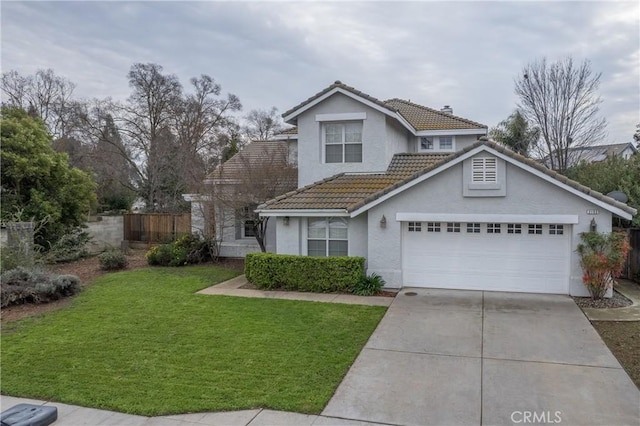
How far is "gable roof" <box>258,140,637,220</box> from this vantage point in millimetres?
11815

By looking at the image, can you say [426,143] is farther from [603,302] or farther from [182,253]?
[182,253]

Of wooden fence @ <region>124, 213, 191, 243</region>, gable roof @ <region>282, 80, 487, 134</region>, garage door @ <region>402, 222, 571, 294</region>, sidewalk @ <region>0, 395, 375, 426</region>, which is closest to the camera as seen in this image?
sidewalk @ <region>0, 395, 375, 426</region>

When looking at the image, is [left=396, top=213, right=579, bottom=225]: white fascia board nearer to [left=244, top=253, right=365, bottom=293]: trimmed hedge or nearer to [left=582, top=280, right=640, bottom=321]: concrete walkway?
[left=244, top=253, right=365, bottom=293]: trimmed hedge

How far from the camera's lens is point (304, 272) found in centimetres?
1349

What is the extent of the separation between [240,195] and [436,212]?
307 inches

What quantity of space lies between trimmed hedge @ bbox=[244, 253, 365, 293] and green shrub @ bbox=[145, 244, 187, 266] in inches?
216

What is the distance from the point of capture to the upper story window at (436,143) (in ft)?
63.0

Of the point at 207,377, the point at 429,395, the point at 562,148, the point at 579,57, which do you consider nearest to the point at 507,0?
the point at 429,395

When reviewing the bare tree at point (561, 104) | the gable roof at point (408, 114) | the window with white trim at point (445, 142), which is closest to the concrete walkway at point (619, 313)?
the gable roof at point (408, 114)

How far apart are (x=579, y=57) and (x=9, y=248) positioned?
98.6 feet

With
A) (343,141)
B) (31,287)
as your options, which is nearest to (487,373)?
(343,141)

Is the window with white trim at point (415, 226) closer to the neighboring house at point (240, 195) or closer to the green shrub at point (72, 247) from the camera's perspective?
the neighboring house at point (240, 195)

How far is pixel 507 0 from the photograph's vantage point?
1213cm

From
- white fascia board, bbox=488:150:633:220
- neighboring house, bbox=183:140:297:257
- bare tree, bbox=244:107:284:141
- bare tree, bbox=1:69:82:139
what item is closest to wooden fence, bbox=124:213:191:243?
neighboring house, bbox=183:140:297:257
